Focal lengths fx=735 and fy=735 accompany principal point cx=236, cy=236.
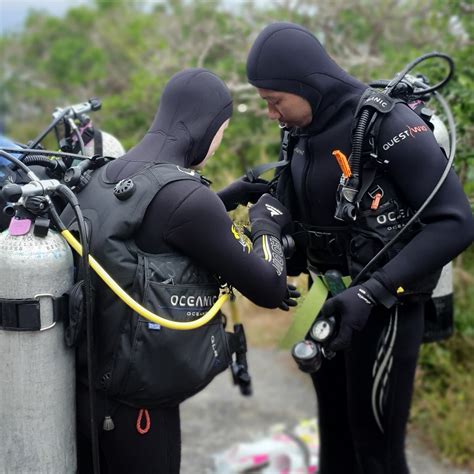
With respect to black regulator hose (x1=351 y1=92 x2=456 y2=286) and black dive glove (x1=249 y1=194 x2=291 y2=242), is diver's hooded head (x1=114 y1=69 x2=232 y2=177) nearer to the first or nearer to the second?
black dive glove (x1=249 y1=194 x2=291 y2=242)

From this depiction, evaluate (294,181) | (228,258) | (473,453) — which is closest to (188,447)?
(473,453)

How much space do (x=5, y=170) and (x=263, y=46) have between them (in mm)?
954

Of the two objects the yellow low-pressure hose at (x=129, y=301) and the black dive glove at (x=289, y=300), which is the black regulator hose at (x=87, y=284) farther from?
the black dive glove at (x=289, y=300)

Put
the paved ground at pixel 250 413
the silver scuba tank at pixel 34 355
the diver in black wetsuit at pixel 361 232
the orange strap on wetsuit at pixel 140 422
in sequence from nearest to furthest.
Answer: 1. the silver scuba tank at pixel 34 355
2. the orange strap on wetsuit at pixel 140 422
3. the diver in black wetsuit at pixel 361 232
4. the paved ground at pixel 250 413

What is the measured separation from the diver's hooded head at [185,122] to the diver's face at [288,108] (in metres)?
0.24

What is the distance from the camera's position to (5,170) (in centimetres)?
245

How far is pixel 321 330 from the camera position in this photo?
2.36 meters

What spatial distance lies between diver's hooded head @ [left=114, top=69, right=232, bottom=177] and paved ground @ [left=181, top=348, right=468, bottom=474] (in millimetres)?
2099

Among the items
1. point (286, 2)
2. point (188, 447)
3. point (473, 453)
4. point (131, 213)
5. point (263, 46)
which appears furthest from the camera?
point (286, 2)

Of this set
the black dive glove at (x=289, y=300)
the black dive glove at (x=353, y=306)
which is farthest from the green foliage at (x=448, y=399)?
the black dive glove at (x=289, y=300)

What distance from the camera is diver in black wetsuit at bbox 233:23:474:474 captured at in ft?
7.59

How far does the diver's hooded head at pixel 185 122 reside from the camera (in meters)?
2.21

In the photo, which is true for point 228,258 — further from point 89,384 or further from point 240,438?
point 240,438

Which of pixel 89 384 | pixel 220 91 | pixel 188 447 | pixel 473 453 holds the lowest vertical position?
pixel 188 447
